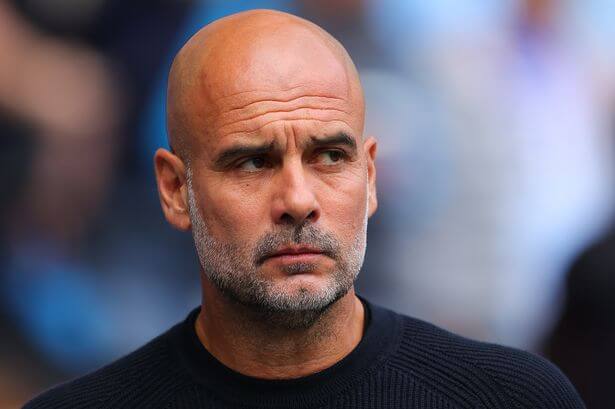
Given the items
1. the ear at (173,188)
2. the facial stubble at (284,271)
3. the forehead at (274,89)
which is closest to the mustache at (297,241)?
the facial stubble at (284,271)

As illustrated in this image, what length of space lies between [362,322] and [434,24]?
3.14 metres

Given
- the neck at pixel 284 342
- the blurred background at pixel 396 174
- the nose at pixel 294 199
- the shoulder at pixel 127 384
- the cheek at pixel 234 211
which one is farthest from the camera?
the blurred background at pixel 396 174

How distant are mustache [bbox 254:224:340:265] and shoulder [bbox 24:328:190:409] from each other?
1.78 feet

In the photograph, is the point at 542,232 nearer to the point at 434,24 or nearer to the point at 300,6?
the point at 434,24

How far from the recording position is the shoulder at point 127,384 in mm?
3564

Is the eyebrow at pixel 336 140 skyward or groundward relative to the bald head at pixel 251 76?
groundward

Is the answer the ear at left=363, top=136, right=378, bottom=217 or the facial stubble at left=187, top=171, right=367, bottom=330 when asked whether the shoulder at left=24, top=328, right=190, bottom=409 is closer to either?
the facial stubble at left=187, top=171, right=367, bottom=330

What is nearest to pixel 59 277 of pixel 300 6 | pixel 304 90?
pixel 300 6

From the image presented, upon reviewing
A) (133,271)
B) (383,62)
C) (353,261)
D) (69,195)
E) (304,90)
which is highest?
(304,90)

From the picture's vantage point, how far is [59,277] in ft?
19.4

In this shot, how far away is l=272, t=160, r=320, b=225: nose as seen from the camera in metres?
3.23

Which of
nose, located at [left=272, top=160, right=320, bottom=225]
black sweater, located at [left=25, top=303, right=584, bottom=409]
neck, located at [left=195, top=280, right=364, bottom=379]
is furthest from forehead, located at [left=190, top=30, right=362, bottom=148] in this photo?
black sweater, located at [left=25, top=303, right=584, bottom=409]

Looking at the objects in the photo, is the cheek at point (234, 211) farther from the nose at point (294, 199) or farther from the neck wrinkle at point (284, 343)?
the neck wrinkle at point (284, 343)

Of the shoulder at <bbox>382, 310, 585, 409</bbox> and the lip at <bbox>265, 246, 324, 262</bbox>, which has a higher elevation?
the lip at <bbox>265, 246, 324, 262</bbox>
